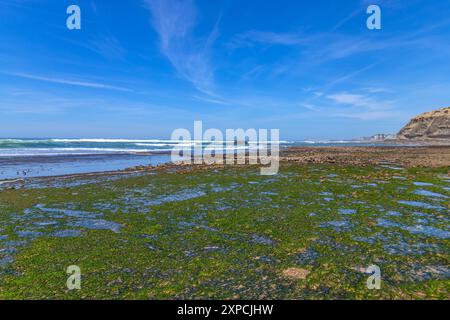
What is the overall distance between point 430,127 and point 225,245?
145 metres

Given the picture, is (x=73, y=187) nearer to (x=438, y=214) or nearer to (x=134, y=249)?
(x=134, y=249)

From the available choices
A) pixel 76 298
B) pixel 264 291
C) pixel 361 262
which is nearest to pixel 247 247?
pixel 264 291

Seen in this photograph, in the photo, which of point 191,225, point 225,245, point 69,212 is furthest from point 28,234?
point 225,245

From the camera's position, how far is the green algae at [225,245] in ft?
19.3

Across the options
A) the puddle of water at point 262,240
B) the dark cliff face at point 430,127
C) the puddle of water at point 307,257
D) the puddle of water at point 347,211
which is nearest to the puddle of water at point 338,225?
the puddle of water at point 347,211

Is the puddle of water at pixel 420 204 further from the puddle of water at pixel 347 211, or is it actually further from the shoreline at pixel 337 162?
the shoreline at pixel 337 162

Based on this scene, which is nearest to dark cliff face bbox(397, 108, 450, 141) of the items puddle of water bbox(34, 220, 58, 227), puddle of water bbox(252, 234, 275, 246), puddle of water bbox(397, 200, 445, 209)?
puddle of water bbox(397, 200, 445, 209)

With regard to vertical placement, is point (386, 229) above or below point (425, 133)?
below

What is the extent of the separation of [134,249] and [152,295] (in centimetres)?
264

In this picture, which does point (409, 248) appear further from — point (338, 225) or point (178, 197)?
point (178, 197)

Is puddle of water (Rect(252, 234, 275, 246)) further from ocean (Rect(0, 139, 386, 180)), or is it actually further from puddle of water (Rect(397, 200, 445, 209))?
ocean (Rect(0, 139, 386, 180))

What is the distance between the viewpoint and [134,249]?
800 cm

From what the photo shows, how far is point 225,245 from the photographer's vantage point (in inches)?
326

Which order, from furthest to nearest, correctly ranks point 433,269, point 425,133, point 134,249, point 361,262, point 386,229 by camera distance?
→ point 425,133
point 386,229
point 134,249
point 361,262
point 433,269
